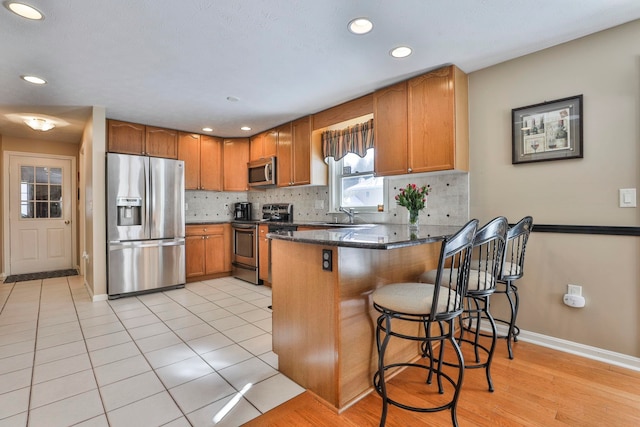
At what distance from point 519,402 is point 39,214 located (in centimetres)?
697

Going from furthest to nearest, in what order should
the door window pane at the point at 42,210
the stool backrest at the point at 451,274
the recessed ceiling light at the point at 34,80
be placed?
the door window pane at the point at 42,210
the recessed ceiling light at the point at 34,80
the stool backrest at the point at 451,274

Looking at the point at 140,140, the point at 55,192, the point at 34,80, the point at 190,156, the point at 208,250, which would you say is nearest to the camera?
the point at 34,80

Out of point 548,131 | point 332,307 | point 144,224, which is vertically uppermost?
point 548,131

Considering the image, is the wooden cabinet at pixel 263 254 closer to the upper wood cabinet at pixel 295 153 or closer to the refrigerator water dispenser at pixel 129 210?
the upper wood cabinet at pixel 295 153

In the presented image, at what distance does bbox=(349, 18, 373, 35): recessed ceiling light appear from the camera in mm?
1987

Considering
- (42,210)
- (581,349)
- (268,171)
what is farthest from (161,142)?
(581,349)

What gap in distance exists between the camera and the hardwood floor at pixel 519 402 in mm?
1527

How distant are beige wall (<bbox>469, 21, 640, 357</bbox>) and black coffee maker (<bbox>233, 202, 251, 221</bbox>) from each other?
3.88 meters

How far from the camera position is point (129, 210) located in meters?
3.81

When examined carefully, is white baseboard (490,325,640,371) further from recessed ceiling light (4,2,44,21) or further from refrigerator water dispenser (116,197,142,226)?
refrigerator water dispenser (116,197,142,226)

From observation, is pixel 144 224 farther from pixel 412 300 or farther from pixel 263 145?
pixel 412 300

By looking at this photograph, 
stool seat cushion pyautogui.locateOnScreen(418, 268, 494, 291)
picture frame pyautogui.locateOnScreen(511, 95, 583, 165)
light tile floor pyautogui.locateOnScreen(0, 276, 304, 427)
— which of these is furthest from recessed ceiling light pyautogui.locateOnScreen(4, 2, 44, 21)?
picture frame pyautogui.locateOnScreen(511, 95, 583, 165)

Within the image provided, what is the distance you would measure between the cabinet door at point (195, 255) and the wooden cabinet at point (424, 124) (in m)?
2.96

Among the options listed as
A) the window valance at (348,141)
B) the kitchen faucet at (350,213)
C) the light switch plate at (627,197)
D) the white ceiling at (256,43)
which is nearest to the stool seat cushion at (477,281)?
the light switch plate at (627,197)
